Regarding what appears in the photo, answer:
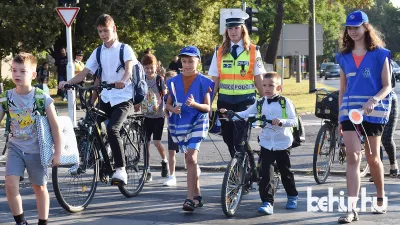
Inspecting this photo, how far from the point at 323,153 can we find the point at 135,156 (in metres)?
2.37

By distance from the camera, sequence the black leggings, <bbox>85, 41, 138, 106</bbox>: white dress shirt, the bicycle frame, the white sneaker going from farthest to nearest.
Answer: the black leggings < <bbox>85, 41, 138, 106</bbox>: white dress shirt < the white sneaker < the bicycle frame

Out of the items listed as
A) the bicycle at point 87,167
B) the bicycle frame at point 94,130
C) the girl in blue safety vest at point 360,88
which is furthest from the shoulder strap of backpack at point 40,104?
the girl in blue safety vest at point 360,88

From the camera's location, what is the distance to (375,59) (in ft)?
23.7

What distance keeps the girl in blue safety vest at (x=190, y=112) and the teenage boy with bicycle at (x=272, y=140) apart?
1.36 feet

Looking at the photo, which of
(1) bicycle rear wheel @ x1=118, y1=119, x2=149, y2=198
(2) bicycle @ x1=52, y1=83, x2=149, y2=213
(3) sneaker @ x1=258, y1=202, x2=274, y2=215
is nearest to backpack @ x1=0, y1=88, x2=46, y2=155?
(2) bicycle @ x1=52, y1=83, x2=149, y2=213

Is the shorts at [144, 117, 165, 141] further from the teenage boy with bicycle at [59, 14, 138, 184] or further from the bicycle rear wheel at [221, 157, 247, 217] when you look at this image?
the bicycle rear wheel at [221, 157, 247, 217]

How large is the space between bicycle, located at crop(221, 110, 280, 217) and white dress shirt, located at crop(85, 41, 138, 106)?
4.34 feet

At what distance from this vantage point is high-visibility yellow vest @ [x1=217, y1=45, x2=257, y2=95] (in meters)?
8.41

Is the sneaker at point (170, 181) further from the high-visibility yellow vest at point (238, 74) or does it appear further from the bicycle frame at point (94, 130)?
the high-visibility yellow vest at point (238, 74)

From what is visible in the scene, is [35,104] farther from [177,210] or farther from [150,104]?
[150,104]

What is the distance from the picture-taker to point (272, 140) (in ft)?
25.4

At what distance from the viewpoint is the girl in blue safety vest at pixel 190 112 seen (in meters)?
7.64

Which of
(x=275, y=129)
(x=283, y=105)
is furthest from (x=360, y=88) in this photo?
(x=275, y=129)

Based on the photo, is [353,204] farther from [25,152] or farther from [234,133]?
[25,152]
